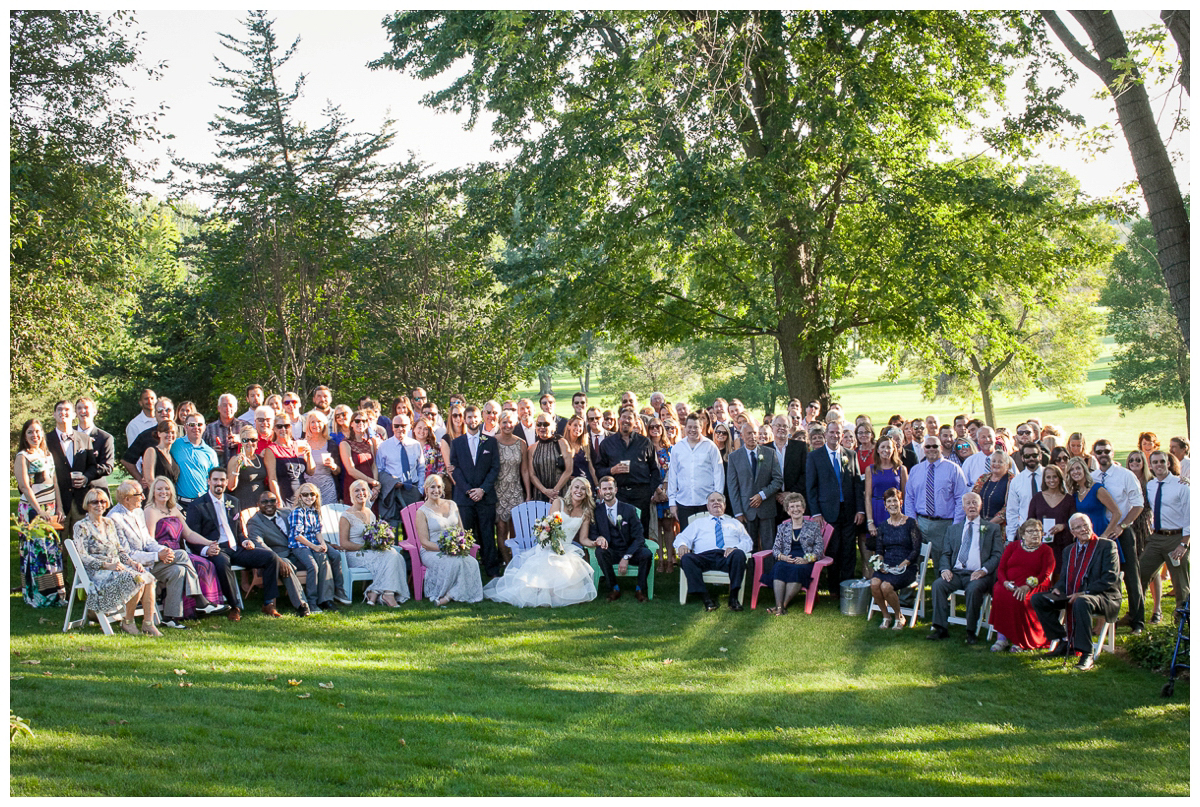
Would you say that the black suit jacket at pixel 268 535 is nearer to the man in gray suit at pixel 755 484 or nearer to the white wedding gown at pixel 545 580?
the white wedding gown at pixel 545 580

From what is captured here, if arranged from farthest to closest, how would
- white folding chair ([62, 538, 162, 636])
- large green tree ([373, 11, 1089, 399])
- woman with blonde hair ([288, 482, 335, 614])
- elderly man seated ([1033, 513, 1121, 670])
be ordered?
large green tree ([373, 11, 1089, 399]) < woman with blonde hair ([288, 482, 335, 614]) < elderly man seated ([1033, 513, 1121, 670]) < white folding chair ([62, 538, 162, 636])

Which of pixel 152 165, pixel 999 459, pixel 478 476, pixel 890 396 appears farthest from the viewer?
A: pixel 890 396

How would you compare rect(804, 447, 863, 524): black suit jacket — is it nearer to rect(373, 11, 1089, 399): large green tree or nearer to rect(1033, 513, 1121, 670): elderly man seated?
rect(1033, 513, 1121, 670): elderly man seated

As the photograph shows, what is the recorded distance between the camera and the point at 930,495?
31.8 ft

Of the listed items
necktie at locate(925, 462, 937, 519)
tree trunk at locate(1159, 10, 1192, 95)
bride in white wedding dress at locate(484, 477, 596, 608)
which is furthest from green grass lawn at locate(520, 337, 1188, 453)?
tree trunk at locate(1159, 10, 1192, 95)

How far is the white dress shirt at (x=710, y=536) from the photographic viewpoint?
10.0 meters

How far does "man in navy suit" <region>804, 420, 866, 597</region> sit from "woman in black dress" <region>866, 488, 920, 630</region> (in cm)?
72

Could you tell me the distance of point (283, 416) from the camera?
990cm

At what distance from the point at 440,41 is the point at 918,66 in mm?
8128

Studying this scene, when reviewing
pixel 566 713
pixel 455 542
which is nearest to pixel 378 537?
pixel 455 542

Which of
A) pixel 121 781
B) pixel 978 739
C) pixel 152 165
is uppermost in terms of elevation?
pixel 152 165

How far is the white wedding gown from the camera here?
975 cm
